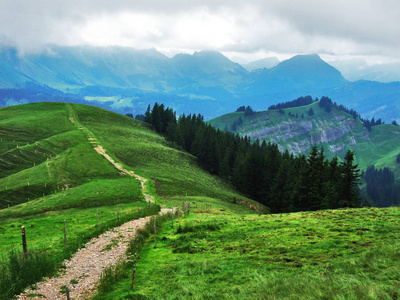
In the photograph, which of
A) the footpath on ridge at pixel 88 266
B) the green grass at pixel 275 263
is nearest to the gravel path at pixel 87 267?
the footpath on ridge at pixel 88 266

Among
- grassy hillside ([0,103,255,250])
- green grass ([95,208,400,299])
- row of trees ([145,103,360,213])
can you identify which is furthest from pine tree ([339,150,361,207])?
grassy hillside ([0,103,255,250])

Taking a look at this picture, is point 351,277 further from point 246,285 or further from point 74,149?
point 74,149

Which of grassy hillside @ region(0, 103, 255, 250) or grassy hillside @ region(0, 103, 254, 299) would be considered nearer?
grassy hillside @ region(0, 103, 254, 299)

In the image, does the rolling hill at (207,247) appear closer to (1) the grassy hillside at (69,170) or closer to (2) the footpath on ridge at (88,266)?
(1) the grassy hillside at (69,170)

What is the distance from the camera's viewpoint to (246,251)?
1834 cm

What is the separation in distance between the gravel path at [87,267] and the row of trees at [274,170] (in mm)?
39752

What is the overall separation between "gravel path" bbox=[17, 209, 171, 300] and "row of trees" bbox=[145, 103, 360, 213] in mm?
39752

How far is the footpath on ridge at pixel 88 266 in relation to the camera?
14.6 m

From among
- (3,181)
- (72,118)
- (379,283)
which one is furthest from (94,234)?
(72,118)

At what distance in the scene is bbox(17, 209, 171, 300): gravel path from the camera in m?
14.6

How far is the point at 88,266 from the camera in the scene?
18.2m

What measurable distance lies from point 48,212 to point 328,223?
3695 cm

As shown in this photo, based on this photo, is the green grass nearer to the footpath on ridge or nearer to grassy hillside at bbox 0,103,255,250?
the footpath on ridge

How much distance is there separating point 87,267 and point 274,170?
7679 cm
